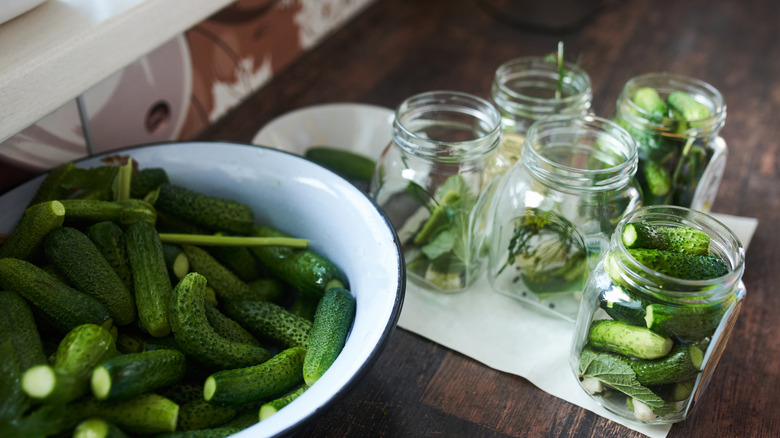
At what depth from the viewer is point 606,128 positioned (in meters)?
0.93

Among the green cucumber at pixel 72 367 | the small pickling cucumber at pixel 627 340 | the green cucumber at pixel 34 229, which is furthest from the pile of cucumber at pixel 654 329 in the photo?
the green cucumber at pixel 34 229

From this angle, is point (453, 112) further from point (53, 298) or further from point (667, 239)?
point (53, 298)

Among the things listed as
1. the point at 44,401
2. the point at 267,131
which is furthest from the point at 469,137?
the point at 44,401

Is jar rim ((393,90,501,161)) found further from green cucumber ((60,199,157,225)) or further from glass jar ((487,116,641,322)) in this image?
green cucumber ((60,199,157,225))

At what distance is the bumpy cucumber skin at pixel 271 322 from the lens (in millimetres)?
765

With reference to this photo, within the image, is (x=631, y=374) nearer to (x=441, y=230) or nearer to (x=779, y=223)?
(x=441, y=230)

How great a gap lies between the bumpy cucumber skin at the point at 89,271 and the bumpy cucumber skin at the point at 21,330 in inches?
2.3

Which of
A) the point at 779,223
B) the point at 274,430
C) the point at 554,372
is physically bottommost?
the point at 779,223

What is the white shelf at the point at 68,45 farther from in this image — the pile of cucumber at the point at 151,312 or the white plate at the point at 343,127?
the white plate at the point at 343,127

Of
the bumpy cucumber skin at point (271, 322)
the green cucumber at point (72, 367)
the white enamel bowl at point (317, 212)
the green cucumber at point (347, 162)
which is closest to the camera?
the green cucumber at point (72, 367)

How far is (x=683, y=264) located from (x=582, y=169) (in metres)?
0.20

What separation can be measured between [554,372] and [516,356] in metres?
0.05

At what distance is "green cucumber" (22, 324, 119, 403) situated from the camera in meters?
0.56

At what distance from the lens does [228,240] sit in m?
0.88
